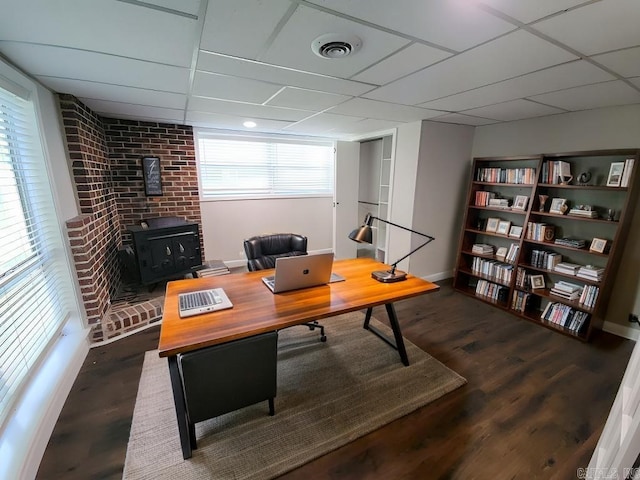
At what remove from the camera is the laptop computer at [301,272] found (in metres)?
1.83

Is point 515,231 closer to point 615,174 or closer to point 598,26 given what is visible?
point 615,174

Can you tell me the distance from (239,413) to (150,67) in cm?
229

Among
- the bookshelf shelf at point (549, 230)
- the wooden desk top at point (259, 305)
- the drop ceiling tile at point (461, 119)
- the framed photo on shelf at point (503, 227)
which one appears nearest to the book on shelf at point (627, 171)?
the bookshelf shelf at point (549, 230)

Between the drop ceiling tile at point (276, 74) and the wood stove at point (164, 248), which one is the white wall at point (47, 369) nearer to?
the wood stove at point (164, 248)

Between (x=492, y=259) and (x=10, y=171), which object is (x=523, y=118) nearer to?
(x=492, y=259)

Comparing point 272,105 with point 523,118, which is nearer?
point 272,105

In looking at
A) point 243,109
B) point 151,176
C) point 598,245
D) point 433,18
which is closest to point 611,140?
point 598,245

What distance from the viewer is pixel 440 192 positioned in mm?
3668

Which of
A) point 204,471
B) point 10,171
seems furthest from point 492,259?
point 10,171

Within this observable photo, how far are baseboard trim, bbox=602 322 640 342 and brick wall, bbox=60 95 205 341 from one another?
462 centimetres

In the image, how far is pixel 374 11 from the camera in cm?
114

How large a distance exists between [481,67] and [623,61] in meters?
0.76

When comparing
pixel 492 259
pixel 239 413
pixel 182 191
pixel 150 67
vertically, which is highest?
pixel 150 67

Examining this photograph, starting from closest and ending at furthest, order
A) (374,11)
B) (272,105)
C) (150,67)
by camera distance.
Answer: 1. (374,11)
2. (150,67)
3. (272,105)
